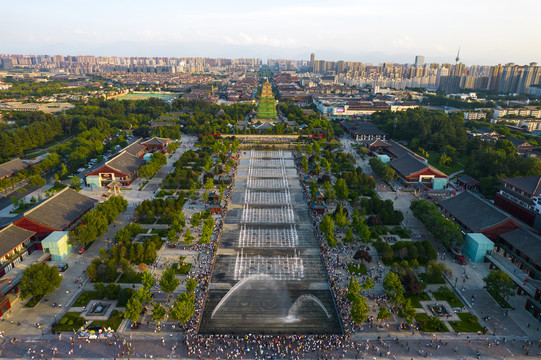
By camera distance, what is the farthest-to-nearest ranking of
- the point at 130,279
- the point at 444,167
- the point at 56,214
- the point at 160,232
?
1. the point at 444,167
2. the point at 160,232
3. the point at 56,214
4. the point at 130,279

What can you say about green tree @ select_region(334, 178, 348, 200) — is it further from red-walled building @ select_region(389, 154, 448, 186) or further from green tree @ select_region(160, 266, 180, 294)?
green tree @ select_region(160, 266, 180, 294)

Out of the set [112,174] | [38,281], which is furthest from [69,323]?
[112,174]

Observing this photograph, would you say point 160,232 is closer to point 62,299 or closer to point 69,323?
point 62,299

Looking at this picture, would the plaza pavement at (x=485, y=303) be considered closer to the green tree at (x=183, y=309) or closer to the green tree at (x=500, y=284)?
the green tree at (x=500, y=284)

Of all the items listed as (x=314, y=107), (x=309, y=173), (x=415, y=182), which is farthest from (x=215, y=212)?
(x=314, y=107)

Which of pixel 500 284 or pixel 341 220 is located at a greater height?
pixel 341 220

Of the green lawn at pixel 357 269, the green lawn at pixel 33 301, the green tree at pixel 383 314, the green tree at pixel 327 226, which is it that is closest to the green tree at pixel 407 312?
the green tree at pixel 383 314
